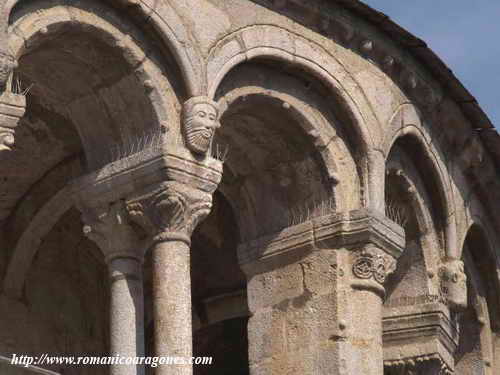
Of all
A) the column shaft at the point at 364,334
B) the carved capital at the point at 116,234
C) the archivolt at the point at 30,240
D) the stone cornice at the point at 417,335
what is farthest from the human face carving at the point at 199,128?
the stone cornice at the point at 417,335

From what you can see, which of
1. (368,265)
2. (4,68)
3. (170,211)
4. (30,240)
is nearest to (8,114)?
(4,68)

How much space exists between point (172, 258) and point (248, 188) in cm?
219

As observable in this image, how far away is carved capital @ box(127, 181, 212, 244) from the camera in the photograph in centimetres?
1473

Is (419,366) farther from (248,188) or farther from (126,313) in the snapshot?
(126,313)

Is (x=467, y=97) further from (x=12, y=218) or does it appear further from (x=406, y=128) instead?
(x=12, y=218)

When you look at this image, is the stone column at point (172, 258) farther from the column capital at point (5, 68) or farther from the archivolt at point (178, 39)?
the column capital at point (5, 68)

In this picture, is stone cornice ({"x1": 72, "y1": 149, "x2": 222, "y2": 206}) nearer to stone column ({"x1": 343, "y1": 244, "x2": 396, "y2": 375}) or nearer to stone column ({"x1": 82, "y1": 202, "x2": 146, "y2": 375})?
stone column ({"x1": 82, "y1": 202, "x2": 146, "y2": 375})

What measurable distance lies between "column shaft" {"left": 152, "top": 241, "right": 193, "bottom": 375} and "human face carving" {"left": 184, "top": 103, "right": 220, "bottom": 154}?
749 mm

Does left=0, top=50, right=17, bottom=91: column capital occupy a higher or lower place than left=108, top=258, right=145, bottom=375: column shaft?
higher

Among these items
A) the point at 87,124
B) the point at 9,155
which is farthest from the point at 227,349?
the point at 87,124

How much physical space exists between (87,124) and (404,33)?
305 centimetres

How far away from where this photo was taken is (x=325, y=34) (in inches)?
648

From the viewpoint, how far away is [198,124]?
1491 cm

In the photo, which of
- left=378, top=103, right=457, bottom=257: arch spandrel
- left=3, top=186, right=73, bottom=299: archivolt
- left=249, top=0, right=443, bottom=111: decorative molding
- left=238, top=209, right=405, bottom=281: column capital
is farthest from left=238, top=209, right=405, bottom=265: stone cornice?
left=3, top=186, right=73, bottom=299: archivolt
